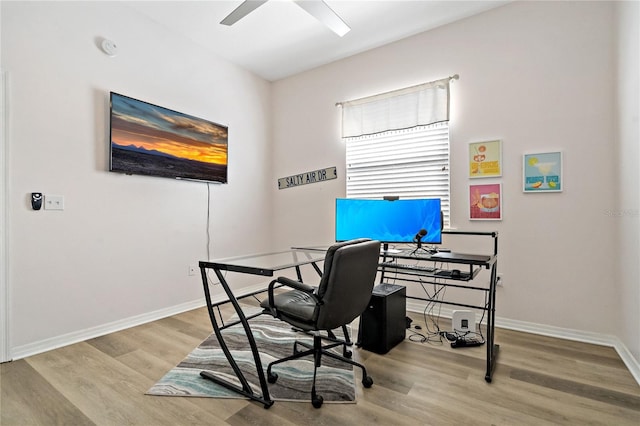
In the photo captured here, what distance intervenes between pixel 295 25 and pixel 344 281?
111 inches

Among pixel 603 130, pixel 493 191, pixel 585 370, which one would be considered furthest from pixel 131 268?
pixel 603 130

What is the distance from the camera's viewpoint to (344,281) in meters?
1.78

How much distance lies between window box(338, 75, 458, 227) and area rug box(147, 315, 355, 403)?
190 centimetres

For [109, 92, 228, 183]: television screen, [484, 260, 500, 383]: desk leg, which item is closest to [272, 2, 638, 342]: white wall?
[484, 260, 500, 383]: desk leg

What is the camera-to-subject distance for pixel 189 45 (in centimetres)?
356

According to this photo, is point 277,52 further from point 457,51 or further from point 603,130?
point 603,130

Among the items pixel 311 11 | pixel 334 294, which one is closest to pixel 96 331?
pixel 334 294

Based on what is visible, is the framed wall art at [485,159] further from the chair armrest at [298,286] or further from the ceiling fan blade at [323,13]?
the chair armrest at [298,286]

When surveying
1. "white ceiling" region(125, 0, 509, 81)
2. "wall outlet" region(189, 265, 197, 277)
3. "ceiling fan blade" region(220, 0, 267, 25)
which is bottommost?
"wall outlet" region(189, 265, 197, 277)

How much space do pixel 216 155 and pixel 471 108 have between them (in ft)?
9.25

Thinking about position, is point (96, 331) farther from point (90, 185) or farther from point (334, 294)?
point (334, 294)

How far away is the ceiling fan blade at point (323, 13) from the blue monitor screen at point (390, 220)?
1.50m

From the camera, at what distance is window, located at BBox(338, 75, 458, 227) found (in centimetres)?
329

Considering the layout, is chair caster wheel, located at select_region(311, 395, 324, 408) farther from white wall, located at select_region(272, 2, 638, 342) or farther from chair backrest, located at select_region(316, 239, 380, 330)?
white wall, located at select_region(272, 2, 638, 342)
